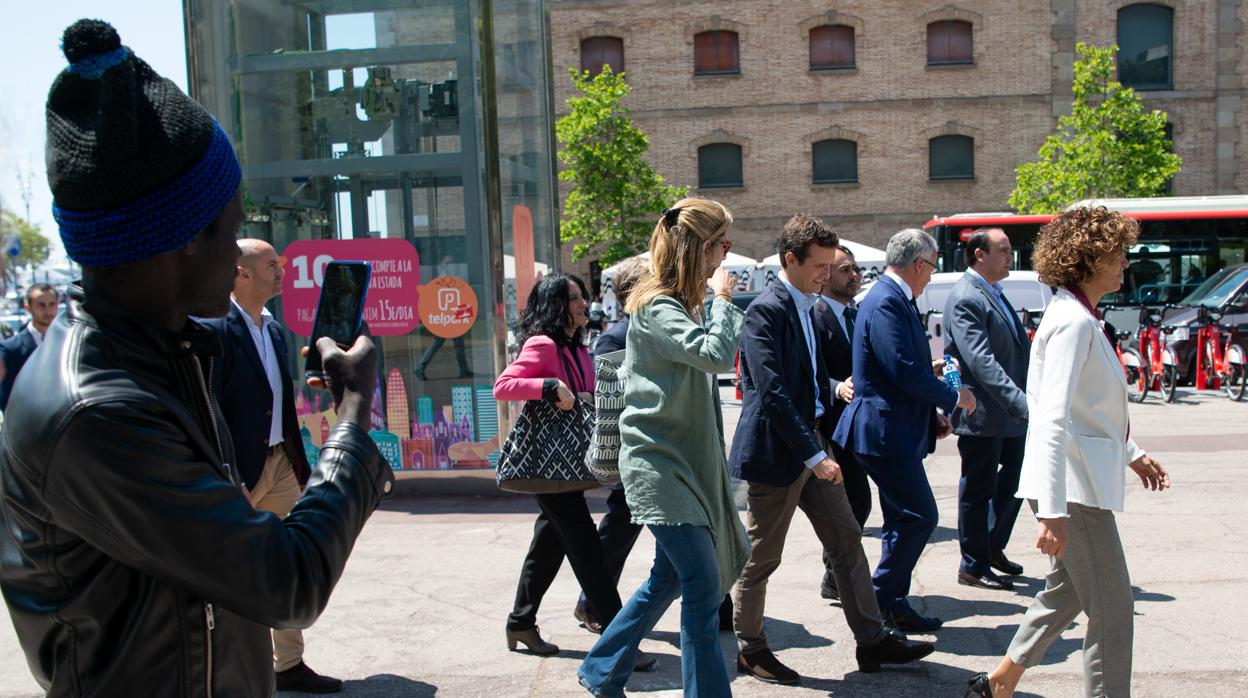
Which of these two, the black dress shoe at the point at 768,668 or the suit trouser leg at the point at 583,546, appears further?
the suit trouser leg at the point at 583,546

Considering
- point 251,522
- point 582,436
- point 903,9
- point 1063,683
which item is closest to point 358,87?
point 582,436

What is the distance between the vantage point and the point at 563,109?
113ft

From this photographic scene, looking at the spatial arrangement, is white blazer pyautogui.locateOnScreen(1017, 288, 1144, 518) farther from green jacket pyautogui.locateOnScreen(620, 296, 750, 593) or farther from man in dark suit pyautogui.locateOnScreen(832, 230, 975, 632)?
man in dark suit pyautogui.locateOnScreen(832, 230, 975, 632)

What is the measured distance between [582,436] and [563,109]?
99.8 feet

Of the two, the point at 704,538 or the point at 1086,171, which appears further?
the point at 1086,171

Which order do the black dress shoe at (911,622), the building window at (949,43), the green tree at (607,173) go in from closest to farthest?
1. the black dress shoe at (911,622)
2. the green tree at (607,173)
3. the building window at (949,43)

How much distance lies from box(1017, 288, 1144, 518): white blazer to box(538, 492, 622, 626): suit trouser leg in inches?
79.5

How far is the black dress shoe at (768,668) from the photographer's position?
15.8ft

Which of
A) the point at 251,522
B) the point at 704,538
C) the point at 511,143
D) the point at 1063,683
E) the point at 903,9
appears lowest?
the point at 1063,683

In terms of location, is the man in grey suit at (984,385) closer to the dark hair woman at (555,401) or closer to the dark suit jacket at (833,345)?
the dark suit jacket at (833,345)

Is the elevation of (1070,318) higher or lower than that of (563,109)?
lower

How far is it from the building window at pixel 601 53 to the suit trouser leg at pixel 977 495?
2881cm

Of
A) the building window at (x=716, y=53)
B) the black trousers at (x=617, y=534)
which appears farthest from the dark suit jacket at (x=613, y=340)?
the building window at (x=716, y=53)

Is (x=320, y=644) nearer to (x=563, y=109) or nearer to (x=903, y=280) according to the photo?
(x=903, y=280)
